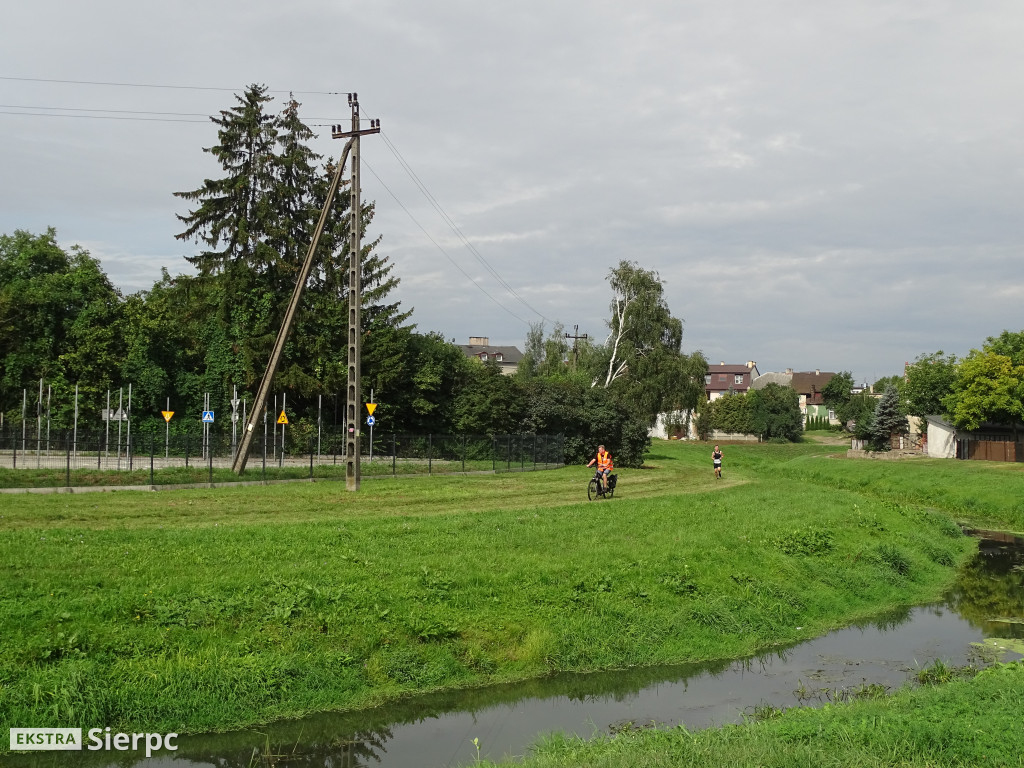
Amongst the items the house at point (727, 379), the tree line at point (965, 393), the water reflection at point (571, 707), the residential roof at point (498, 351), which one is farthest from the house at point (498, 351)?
the water reflection at point (571, 707)

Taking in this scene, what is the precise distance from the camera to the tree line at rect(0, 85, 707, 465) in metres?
56.2

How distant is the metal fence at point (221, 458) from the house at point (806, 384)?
116393 millimetres

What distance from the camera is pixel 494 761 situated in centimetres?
973

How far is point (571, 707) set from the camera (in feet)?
38.9

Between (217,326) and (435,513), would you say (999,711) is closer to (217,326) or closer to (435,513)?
(435,513)

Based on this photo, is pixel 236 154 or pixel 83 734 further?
pixel 236 154

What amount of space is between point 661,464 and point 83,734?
A: 5171cm

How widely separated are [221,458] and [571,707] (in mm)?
30554

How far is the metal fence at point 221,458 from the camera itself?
99.8 feet

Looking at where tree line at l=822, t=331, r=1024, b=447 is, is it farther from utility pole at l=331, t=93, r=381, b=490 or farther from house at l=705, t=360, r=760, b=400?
house at l=705, t=360, r=760, b=400

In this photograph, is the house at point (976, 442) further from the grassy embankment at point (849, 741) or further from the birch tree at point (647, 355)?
the grassy embankment at point (849, 741)

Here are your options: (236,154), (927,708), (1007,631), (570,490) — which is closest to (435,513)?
(570,490)

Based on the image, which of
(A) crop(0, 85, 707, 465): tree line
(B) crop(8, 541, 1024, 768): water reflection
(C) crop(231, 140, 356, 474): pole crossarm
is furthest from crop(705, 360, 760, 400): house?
(B) crop(8, 541, 1024, 768): water reflection

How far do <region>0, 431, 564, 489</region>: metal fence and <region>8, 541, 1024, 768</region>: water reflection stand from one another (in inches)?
797
